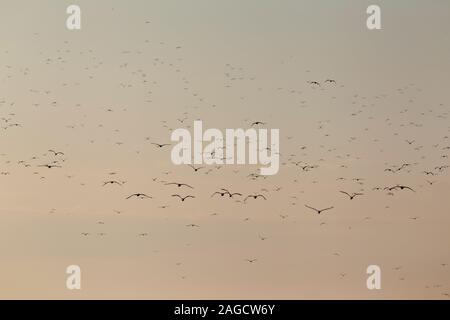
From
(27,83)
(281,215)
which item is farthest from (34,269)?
(281,215)

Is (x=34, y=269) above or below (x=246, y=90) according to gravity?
below

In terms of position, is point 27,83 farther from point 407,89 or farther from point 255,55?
point 407,89

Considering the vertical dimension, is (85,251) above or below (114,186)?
below
